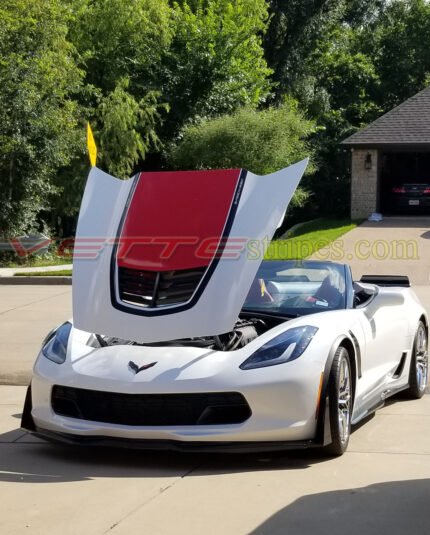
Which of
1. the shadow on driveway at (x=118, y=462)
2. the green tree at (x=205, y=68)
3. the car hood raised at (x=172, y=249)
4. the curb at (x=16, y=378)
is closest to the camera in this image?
the shadow on driveway at (x=118, y=462)

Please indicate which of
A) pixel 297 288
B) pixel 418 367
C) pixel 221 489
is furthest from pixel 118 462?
pixel 418 367

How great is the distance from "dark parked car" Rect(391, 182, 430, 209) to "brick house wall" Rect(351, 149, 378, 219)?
3.03 feet

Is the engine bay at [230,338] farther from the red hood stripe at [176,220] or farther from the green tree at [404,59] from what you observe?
the green tree at [404,59]

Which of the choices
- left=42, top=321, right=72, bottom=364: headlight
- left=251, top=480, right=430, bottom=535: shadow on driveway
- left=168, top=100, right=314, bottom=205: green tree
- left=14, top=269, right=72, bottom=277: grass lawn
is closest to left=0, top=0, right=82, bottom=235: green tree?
left=14, top=269, right=72, bottom=277: grass lawn

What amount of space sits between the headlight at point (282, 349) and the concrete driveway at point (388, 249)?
37.2 feet

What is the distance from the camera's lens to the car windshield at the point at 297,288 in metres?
6.79

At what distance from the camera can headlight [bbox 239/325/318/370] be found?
18.5ft

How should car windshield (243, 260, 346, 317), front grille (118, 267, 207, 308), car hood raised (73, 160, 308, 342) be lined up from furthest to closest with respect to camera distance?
car windshield (243, 260, 346, 317), front grille (118, 267, 207, 308), car hood raised (73, 160, 308, 342)

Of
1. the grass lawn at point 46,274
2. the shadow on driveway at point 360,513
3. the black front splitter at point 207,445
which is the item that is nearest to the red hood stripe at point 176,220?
the black front splitter at point 207,445

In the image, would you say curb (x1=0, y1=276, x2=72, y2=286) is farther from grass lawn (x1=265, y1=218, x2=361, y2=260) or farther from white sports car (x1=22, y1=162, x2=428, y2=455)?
white sports car (x1=22, y1=162, x2=428, y2=455)

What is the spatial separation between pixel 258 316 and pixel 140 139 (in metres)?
23.3

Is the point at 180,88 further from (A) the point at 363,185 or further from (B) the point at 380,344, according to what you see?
(B) the point at 380,344

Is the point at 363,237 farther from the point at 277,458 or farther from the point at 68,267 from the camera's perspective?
the point at 277,458

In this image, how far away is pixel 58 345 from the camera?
6.26 meters
